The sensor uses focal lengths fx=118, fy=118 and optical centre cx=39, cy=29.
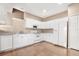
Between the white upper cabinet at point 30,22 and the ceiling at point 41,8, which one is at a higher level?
the ceiling at point 41,8

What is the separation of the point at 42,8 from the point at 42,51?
79 centimetres

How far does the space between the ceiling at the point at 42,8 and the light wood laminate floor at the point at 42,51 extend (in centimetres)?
56

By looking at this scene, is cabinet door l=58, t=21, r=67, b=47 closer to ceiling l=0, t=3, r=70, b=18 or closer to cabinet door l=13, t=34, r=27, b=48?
ceiling l=0, t=3, r=70, b=18

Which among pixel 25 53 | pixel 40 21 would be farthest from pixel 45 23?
pixel 25 53

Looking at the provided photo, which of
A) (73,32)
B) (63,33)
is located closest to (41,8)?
(63,33)

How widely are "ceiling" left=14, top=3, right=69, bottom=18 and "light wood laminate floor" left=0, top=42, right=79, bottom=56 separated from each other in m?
0.56

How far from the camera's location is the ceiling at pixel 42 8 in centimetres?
214

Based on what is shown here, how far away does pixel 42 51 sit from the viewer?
7.11 ft

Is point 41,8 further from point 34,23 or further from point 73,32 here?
point 73,32

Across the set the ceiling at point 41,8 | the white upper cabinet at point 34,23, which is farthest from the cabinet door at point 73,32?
the white upper cabinet at point 34,23

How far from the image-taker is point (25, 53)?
2.16m

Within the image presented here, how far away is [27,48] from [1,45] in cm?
47

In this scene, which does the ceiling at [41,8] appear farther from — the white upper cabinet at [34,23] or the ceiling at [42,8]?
the white upper cabinet at [34,23]

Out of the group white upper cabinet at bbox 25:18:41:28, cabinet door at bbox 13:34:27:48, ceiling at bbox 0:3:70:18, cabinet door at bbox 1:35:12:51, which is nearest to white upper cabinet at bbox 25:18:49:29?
white upper cabinet at bbox 25:18:41:28
